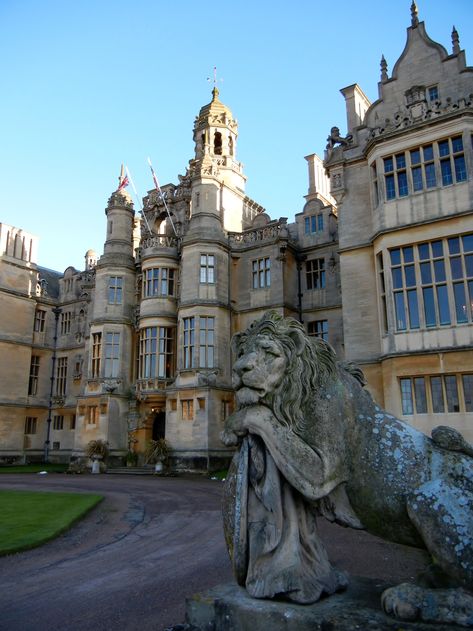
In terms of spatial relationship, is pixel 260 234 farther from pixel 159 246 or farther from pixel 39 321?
pixel 39 321

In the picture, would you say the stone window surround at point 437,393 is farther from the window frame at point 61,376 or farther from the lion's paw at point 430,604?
the window frame at point 61,376

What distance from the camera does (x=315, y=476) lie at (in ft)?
9.13

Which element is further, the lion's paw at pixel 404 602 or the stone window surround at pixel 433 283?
the stone window surround at pixel 433 283

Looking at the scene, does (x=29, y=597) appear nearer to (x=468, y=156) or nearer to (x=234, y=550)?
(x=234, y=550)

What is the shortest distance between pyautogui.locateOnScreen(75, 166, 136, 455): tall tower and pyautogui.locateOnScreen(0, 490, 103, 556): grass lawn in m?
13.6

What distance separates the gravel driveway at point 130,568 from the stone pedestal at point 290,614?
2238mm

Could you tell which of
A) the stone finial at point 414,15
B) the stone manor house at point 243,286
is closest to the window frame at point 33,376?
the stone manor house at point 243,286

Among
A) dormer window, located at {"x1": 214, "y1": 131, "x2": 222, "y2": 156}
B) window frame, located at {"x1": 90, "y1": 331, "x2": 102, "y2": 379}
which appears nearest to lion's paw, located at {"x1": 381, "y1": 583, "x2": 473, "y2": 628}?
window frame, located at {"x1": 90, "y1": 331, "x2": 102, "y2": 379}

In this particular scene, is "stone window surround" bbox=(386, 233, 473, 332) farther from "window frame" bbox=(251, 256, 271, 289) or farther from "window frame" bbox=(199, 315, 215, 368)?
"window frame" bbox=(199, 315, 215, 368)

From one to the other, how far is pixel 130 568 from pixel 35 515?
18.1ft

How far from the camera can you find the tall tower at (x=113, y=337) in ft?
97.9

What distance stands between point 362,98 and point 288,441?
2439cm

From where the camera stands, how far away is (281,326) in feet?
10.5

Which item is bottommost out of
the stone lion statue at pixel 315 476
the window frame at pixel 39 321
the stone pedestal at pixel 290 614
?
the stone pedestal at pixel 290 614
